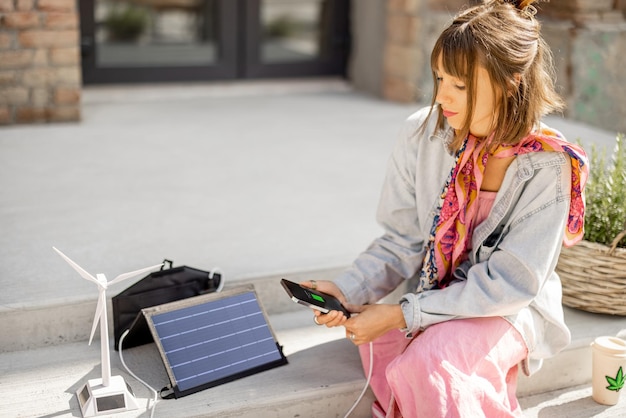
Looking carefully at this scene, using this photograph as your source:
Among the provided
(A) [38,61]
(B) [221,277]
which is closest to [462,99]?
(B) [221,277]

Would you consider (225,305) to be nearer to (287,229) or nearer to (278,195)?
(287,229)

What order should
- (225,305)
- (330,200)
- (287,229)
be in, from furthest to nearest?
(330,200), (287,229), (225,305)

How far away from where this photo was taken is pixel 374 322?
2.24 meters

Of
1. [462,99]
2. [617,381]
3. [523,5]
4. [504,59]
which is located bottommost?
[617,381]

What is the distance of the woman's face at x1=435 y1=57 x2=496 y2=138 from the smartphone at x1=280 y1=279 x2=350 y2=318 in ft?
1.81

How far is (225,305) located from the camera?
8.25 ft

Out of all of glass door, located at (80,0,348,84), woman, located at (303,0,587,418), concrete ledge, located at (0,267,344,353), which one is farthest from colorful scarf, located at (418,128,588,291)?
glass door, located at (80,0,348,84)

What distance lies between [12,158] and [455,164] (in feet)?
7.71

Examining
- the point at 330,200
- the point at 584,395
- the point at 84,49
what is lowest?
the point at 584,395

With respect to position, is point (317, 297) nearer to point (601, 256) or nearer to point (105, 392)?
point (105, 392)

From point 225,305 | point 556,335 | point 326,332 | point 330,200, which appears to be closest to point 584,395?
point 556,335

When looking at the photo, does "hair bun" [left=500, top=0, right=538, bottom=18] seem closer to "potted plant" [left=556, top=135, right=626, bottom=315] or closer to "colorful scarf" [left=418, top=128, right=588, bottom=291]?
"colorful scarf" [left=418, top=128, right=588, bottom=291]

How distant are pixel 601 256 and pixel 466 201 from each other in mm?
640

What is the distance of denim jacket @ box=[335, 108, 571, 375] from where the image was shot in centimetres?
219
